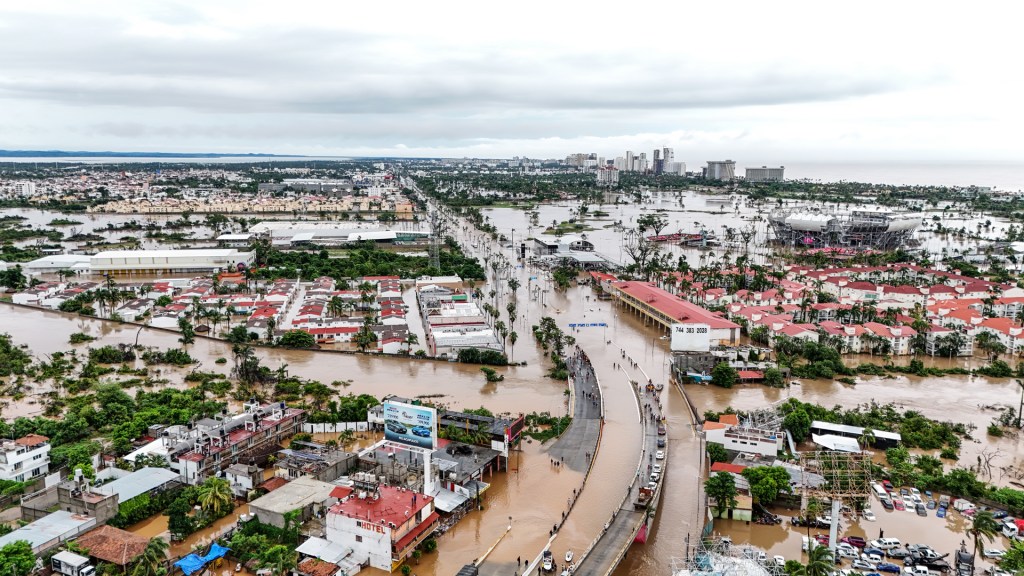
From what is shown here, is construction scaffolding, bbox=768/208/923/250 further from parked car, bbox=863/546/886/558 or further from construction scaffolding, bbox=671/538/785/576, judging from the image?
construction scaffolding, bbox=671/538/785/576

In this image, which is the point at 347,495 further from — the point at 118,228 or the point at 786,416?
the point at 118,228

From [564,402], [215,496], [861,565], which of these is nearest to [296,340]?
[564,402]

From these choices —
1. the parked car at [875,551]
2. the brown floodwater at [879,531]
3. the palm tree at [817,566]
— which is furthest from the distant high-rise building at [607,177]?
the palm tree at [817,566]

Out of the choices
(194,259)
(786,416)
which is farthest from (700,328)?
(194,259)

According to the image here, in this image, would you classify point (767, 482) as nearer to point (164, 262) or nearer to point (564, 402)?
point (564, 402)

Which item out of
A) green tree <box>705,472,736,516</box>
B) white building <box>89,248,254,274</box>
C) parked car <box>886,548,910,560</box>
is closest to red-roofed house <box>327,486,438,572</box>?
green tree <box>705,472,736,516</box>

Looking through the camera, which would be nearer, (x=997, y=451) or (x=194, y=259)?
(x=997, y=451)

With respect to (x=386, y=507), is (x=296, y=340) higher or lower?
lower
